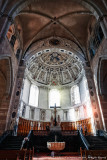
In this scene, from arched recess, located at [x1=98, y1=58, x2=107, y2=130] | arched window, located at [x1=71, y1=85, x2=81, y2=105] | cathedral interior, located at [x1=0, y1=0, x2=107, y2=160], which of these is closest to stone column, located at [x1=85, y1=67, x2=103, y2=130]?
cathedral interior, located at [x1=0, y1=0, x2=107, y2=160]

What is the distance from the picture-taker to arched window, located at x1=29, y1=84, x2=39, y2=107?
72.3 ft

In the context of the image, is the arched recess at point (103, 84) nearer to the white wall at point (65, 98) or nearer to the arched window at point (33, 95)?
the white wall at point (65, 98)

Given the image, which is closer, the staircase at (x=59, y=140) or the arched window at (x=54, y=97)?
the staircase at (x=59, y=140)

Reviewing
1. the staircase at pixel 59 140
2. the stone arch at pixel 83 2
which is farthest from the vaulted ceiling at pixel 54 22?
the staircase at pixel 59 140

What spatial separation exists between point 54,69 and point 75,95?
7.99 metres

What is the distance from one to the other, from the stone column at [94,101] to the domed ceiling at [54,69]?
22.8 feet

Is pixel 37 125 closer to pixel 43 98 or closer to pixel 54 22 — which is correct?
pixel 43 98

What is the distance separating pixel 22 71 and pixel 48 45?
7867mm

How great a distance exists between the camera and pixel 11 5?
10.1 meters

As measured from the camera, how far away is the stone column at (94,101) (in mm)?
11975

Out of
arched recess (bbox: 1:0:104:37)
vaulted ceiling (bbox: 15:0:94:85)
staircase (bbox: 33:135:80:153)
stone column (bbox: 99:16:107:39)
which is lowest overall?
staircase (bbox: 33:135:80:153)

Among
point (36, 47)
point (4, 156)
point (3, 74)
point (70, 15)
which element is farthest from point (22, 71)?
point (4, 156)

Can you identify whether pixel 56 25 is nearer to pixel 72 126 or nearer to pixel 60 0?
pixel 60 0

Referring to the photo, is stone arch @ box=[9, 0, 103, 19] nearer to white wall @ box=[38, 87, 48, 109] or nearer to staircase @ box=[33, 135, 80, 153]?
staircase @ box=[33, 135, 80, 153]
